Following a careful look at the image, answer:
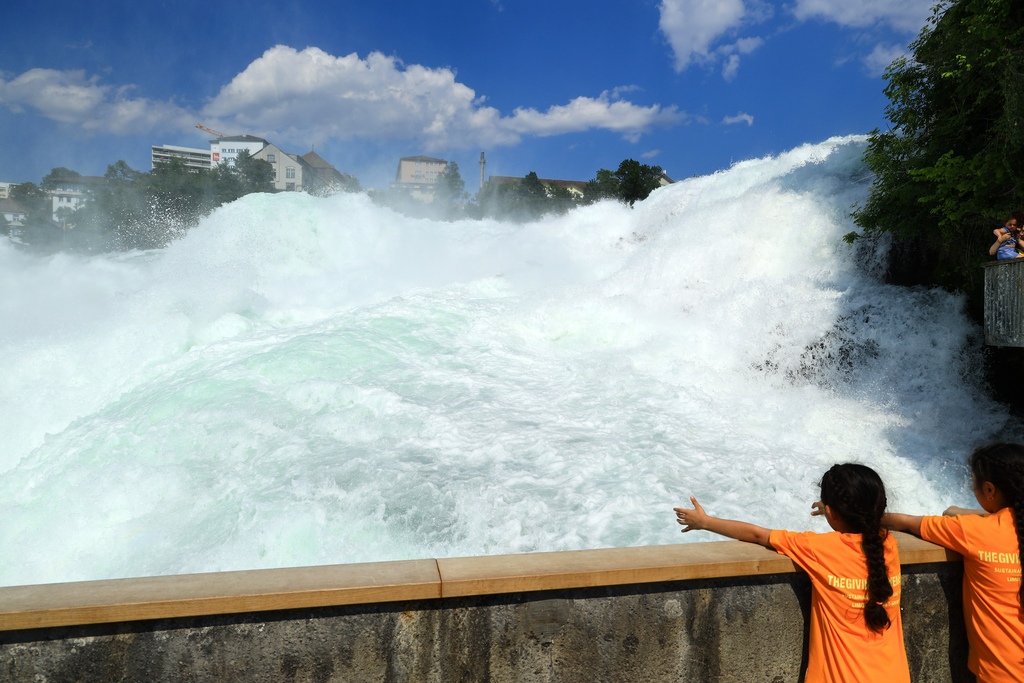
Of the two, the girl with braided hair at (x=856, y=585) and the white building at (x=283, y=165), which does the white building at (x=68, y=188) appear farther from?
the girl with braided hair at (x=856, y=585)

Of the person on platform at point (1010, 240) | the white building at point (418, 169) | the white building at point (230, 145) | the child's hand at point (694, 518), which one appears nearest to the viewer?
the child's hand at point (694, 518)

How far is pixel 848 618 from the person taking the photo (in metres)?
2.46

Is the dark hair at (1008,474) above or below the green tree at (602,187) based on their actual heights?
below

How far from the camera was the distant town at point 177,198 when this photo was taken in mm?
43469

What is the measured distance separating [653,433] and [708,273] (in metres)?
7.02

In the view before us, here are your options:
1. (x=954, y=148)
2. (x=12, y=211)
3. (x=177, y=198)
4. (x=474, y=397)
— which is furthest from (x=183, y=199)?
A: (x=954, y=148)

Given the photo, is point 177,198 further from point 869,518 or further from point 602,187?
point 869,518

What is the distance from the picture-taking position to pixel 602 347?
39.6 feet

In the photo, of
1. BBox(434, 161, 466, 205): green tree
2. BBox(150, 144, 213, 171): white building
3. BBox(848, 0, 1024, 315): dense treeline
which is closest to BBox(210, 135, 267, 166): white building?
BBox(150, 144, 213, 171): white building

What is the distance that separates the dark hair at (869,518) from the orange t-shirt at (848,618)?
3 cm

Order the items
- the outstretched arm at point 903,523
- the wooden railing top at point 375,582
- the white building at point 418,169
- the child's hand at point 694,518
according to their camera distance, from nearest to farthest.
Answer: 1. the wooden railing top at point 375,582
2. the child's hand at point 694,518
3. the outstretched arm at point 903,523
4. the white building at point 418,169

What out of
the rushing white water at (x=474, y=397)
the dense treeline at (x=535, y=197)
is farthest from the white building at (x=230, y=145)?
the rushing white water at (x=474, y=397)

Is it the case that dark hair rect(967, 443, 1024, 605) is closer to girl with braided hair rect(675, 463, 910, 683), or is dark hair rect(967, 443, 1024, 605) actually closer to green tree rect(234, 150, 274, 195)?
girl with braided hair rect(675, 463, 910, 683)

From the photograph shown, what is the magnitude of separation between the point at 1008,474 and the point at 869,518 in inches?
21.3
